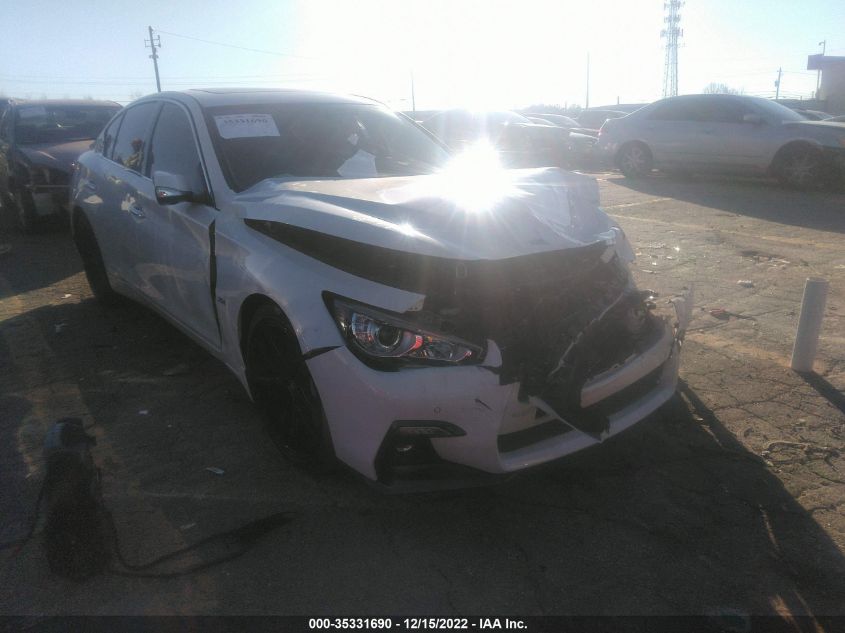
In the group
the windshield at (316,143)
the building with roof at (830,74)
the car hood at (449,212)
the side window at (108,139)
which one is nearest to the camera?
the car hood at (449,212)

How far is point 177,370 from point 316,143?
175 centimetres

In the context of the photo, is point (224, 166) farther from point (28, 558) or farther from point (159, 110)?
point (28, 558)

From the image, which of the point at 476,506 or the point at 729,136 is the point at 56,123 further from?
the point at 729,136

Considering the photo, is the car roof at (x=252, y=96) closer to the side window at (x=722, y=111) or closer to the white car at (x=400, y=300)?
the white car at (x=400, y=300)

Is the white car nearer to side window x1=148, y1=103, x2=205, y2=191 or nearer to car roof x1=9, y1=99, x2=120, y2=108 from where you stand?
side window x1=148, y1=103, x2=205, y2=191

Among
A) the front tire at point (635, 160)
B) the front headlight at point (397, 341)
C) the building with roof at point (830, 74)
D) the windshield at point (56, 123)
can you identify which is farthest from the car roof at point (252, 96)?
the building with roof at point (830, 74)

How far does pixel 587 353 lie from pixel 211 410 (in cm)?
224

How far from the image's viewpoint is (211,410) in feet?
12.8

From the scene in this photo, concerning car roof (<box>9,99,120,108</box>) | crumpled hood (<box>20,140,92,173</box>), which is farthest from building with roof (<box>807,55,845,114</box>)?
crumpled hood (<box>20,140,92,173</box>)

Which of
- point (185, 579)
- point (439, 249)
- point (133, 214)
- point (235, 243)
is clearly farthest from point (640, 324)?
point (133, 214)

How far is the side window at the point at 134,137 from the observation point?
4.64 m

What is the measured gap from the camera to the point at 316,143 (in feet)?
13.4

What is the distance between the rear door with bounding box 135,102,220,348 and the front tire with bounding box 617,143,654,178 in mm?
10180

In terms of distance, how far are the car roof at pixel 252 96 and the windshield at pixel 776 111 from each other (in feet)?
29.3
